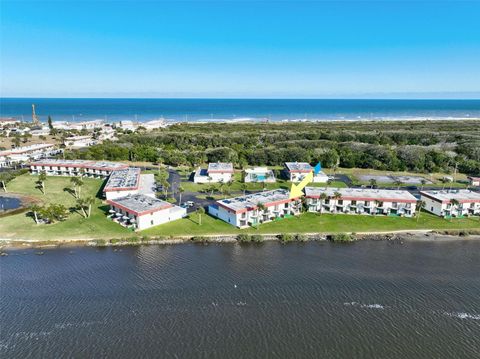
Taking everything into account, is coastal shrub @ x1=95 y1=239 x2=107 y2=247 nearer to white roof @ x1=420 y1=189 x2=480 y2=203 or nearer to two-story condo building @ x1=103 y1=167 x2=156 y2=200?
two-story condo building @ x1=103 y1=167 x2=156 y2=200

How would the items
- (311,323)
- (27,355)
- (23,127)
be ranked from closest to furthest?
(27,355) → (311,323) → (23,127)

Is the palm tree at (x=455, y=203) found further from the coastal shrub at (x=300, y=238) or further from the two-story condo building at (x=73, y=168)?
the two-story condo building at (x=73, y=168)

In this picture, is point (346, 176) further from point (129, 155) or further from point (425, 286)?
point (129, 155)

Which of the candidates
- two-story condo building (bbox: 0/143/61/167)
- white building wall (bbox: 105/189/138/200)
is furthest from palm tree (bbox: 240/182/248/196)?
two-story condo building (bbox: 0/143/61/167)

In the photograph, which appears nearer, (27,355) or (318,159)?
(27,355)

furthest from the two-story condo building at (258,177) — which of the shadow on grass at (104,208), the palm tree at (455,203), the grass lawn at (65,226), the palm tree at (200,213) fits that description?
the palm tree at (455,203)

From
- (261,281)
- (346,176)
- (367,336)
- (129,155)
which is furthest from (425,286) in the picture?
(129,155)
